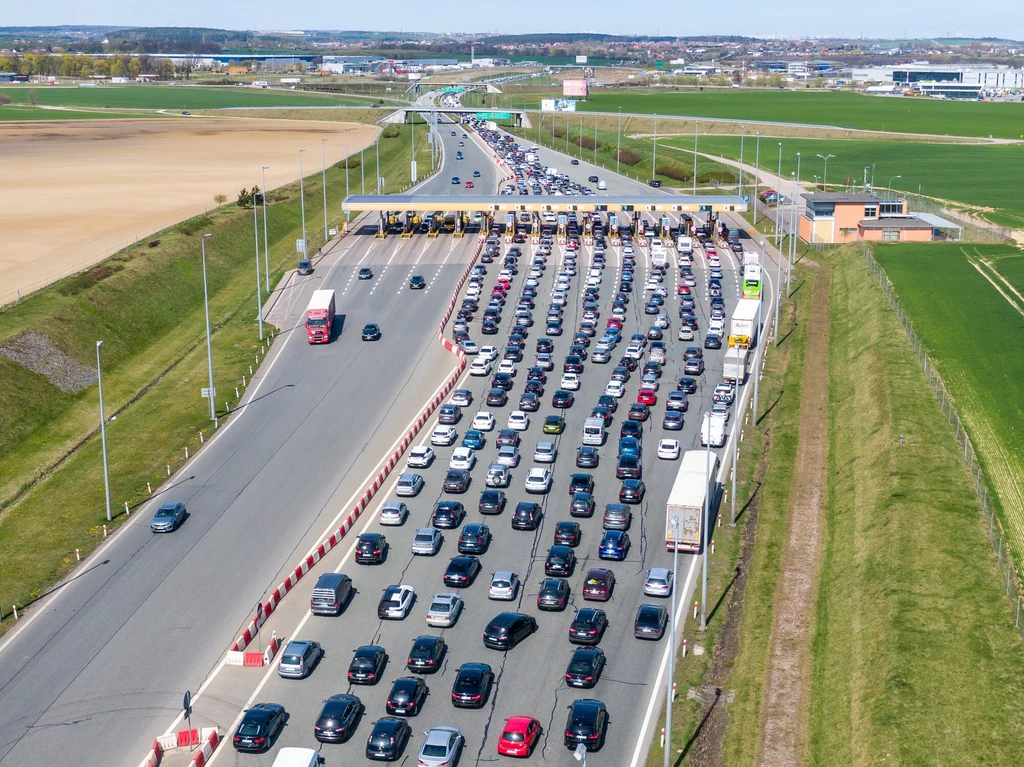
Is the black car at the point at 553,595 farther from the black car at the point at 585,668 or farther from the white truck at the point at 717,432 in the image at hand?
the white truck at the point at 717,432

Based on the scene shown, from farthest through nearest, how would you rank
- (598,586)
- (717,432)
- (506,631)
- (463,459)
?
(717,432) < (463,459) < (598,586) < (506,631)

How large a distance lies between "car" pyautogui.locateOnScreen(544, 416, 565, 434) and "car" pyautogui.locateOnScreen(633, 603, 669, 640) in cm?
2327

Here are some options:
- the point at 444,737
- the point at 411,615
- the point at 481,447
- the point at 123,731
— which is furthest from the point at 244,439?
the point at 444,737

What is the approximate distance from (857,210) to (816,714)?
92.6 meters

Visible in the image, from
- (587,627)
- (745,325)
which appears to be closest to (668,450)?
(745,325)

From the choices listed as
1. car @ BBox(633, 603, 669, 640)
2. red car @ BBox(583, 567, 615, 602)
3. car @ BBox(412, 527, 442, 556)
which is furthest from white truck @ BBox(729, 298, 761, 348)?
car @ BBox(633, 603, 669, 640)

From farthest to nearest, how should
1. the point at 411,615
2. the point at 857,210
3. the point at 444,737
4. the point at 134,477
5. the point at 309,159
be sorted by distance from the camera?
the point at 309,159 < the point at 857,210 < the point at 134,477 < the point at 411,615 < the point at 444,737

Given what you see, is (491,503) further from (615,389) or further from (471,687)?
(615,389)

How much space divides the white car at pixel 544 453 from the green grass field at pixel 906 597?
15.1 m

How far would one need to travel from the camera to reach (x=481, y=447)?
69.2 metres

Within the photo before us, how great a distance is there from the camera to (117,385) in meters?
83.6

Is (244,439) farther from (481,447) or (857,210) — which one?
(857,210)

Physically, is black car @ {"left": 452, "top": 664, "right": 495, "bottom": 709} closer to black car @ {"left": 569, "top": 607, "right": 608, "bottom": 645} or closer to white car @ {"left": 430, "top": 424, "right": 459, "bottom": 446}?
black car @ {"left": 569, "top": 607, "right": 608, "bottom": 645}

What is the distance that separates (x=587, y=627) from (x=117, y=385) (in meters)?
48.5
